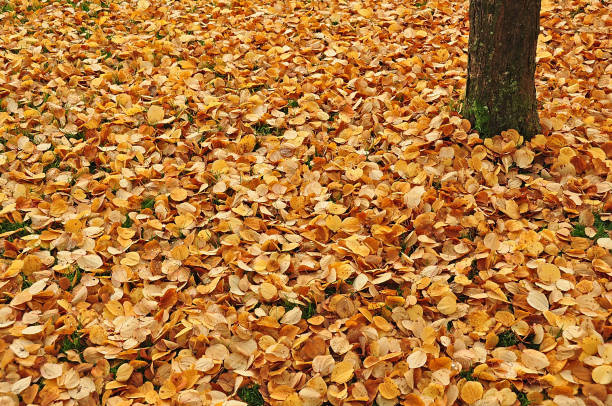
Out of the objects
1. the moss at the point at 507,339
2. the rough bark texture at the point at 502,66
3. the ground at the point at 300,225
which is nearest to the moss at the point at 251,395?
the ground at the point at 300,225

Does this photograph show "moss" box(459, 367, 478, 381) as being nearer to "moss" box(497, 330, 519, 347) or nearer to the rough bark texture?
"moss" box(497, 330, 519, 347)

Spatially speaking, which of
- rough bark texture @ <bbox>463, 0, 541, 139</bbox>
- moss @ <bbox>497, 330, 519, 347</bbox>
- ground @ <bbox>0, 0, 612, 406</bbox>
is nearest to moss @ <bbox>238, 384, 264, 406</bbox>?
ground @ <bbox>0, 0, 612, 406</bbox>

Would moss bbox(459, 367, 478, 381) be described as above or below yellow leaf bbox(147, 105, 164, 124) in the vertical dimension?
below

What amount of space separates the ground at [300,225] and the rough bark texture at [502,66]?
11 centimetres

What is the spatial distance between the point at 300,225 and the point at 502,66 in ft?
4.56

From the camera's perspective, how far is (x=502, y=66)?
114 inches

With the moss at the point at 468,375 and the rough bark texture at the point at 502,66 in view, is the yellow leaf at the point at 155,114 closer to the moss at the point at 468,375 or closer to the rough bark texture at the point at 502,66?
the rough bark texture at the point at 502,66

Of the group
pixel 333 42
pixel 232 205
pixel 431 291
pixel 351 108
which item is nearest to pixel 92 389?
pixel 232 205

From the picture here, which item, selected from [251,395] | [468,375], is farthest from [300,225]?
[468,375]

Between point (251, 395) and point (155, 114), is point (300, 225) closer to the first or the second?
point (251, 395)

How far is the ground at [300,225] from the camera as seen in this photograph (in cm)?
202

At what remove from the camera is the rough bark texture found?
2.80 m

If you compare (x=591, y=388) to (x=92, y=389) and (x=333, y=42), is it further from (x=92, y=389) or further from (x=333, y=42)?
(x=333, y=42)

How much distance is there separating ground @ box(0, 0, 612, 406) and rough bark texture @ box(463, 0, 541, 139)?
114 millimetres
